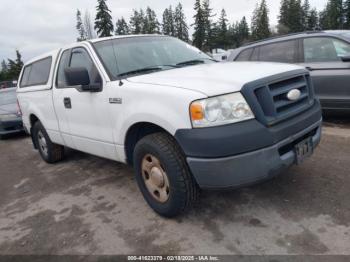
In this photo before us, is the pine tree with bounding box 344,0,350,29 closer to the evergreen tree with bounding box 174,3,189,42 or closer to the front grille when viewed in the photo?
the evergreen tree with bounding box 174,3,189,42

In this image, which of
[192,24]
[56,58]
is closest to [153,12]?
[192,24]

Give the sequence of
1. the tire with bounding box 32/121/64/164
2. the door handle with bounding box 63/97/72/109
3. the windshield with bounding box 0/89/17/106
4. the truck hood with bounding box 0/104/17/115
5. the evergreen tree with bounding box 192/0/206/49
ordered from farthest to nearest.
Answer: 1. the evergreen tree with bounding box 192/0/206/49
2. the windshield with bounding box 0/89/17/106
3. the truck hood with bounding box 0/104/17/115
4. the tire with bounding box 32/121/64/164
5. the door handle with bounding box 63/97/72/109

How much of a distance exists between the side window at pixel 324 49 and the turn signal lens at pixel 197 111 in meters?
4.08

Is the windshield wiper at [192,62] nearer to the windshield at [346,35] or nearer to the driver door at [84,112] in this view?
the driver door at [84,112]

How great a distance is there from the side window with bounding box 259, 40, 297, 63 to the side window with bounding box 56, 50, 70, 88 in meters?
4.00

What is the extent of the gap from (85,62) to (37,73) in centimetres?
199

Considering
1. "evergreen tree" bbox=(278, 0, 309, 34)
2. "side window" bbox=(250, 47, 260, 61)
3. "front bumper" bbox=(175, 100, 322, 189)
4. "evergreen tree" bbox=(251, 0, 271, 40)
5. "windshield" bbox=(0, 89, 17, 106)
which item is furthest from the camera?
"evergreen tree" bbox=(278, 0, 309, 34)

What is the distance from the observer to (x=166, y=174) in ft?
9.58

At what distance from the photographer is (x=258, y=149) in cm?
257

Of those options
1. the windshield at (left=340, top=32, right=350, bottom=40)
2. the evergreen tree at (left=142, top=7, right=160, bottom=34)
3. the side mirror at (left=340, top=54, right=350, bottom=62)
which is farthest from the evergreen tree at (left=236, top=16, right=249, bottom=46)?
the side mirror at (left=340, top=54, right=350, bottom=62)

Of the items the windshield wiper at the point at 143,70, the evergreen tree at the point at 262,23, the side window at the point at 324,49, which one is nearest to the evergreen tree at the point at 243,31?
the evergreen tree at the point at 262,23

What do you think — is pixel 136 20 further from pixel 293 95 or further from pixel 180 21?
pixel 293 95

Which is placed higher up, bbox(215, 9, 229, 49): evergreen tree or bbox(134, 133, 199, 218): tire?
bbox(215, 9, 229, 49): evergreen tree

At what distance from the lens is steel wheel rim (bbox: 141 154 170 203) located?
10.0ft
